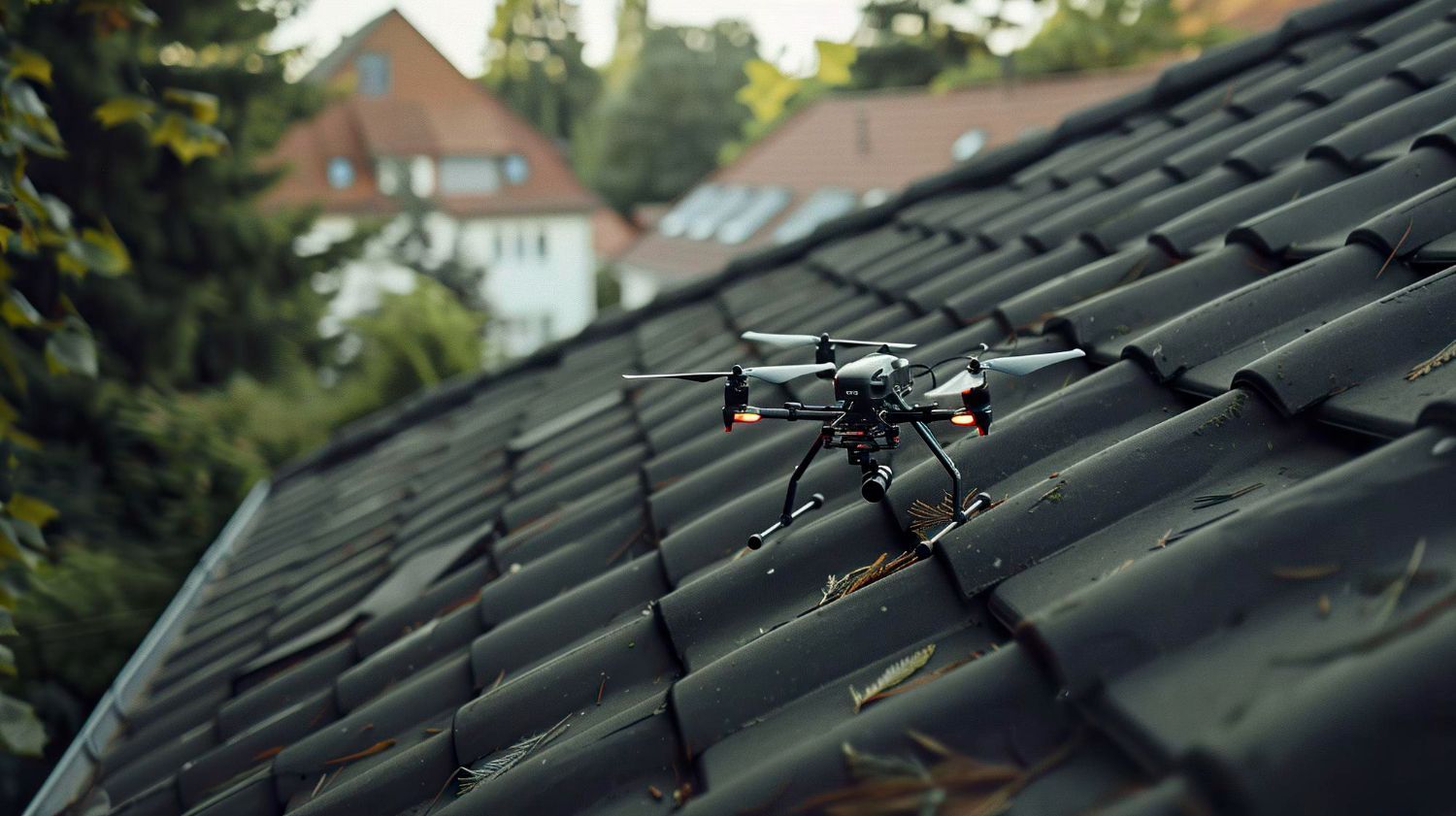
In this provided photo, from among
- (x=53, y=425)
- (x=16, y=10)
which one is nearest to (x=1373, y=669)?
(x=16, y=10)

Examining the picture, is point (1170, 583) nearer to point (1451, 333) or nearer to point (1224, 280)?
point (1451, 333)

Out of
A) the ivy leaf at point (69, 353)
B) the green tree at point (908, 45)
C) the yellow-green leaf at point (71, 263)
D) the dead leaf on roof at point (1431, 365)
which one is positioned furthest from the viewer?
the green tree at point (908, 45)

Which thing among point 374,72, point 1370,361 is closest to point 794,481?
point 1370,361

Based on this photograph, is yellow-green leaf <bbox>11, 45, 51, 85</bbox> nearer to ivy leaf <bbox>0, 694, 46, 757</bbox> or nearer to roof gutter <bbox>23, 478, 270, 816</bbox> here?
ivy leaf <bbox>0, 694, 46, 757</bbox>

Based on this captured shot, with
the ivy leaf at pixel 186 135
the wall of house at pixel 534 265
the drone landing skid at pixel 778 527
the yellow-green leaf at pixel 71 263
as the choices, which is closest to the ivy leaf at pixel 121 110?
the ivy leaf at pixel 186 135

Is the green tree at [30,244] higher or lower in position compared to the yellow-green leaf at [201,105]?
lower

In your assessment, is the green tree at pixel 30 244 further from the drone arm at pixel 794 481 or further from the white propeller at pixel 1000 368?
the white propeller at pixel 1000 368
